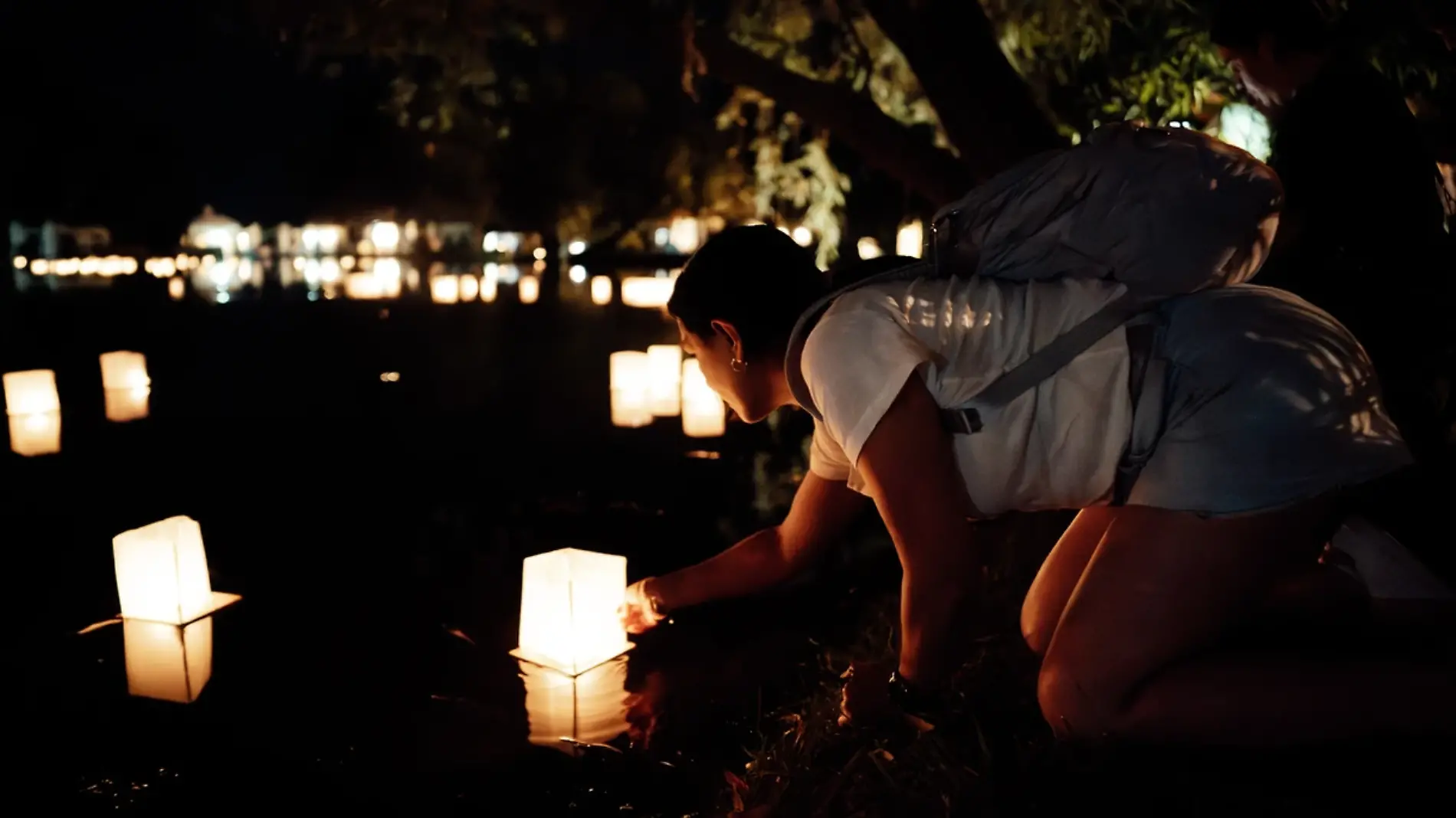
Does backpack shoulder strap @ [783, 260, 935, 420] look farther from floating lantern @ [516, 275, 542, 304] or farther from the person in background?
floating lantern @ [516, 275, 542, 304]

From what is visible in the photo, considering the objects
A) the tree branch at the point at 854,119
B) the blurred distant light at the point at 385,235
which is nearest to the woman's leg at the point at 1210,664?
the tree branch at the point at 854,119

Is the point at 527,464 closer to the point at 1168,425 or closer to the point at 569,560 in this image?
the point at 569,560

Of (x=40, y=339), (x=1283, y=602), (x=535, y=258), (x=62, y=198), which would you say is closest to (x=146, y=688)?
(x=1283, y=602)

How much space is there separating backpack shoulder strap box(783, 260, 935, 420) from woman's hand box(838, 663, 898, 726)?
0.72m

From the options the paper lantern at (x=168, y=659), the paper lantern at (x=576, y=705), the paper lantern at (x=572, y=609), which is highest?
the paper lantern at (x=572, y=609)

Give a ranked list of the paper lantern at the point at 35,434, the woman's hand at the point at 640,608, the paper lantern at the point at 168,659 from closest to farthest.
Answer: the woman's hand at the point at 640,608
the paper lantern at the point at 168,659
the paper lantern at the point at 35,434

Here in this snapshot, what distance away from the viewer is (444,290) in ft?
71.3

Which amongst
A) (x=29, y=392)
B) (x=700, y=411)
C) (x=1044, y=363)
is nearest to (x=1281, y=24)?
(x=1044, y=363)

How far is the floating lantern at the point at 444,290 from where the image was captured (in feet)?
63.6

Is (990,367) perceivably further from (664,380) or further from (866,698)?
(664,380)

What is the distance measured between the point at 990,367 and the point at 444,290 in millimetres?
20733

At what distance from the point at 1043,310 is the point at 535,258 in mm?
47762

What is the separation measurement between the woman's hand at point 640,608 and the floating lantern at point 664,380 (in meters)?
4.65

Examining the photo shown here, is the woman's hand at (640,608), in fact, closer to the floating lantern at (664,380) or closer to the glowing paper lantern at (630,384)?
the glowing paper lantern at (630,384)
